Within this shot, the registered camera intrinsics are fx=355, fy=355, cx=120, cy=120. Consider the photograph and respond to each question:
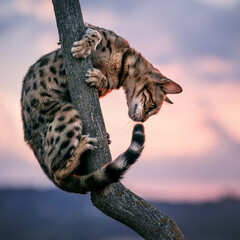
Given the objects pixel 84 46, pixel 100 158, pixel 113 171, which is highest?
pixel 84 46

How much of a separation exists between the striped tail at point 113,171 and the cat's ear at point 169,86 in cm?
134

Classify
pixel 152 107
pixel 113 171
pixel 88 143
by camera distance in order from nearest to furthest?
pixel 113 171 → pixel 88 143 → pixel 152 107

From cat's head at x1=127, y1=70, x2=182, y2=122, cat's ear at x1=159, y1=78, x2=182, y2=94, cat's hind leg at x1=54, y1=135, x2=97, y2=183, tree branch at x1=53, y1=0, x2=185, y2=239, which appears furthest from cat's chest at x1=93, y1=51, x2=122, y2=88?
cat's hind leg at x1=54, y1=135, x2=97, y2=183

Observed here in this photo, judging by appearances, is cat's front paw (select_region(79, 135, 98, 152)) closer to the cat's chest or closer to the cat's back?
the cat's back

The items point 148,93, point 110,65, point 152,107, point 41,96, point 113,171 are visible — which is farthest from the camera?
point 152,107

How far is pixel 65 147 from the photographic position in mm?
3627

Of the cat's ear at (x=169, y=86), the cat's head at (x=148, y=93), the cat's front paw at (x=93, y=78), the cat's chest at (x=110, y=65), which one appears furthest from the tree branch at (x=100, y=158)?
the cat's ear at (x=169, y=86)

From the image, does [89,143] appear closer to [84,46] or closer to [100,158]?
[100,158]

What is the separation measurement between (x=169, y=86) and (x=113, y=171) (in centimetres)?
189

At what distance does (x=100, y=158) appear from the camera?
3584mm

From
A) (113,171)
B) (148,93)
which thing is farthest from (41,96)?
(148,93)

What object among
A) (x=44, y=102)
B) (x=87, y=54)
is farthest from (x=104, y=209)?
(x=87, y=54)

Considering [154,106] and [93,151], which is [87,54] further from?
[154,106]

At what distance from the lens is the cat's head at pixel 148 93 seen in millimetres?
4697
